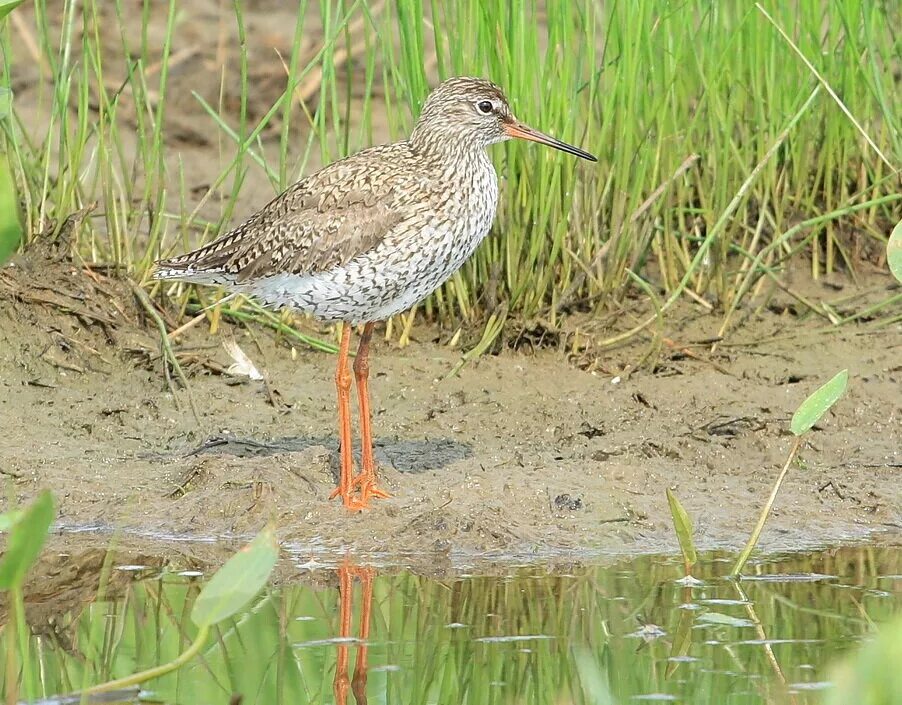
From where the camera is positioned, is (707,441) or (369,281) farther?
(707,441)

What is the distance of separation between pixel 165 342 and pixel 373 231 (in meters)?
1.42

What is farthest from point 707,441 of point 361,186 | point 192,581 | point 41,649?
point 41,649

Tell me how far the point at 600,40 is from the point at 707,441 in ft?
12.5

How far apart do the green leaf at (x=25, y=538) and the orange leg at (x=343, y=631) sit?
101 centimetres

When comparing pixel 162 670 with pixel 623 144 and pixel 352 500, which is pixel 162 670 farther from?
pixel 623 144

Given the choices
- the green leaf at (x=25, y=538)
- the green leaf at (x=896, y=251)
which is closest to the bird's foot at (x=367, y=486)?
the green leaf at (x=896, y=251)

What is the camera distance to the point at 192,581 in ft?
17.7

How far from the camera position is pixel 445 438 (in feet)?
23.2

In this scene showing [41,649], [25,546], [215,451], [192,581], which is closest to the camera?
[25,546]

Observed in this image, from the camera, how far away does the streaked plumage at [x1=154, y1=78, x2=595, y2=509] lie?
247 inches

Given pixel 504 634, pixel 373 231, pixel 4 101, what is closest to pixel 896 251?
pixel 504 634

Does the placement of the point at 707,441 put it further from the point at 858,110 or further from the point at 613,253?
the point at 858,110

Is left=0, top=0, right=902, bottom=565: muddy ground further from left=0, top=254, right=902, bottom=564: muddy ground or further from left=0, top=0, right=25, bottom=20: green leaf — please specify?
left=0, top=0, right=25, bottom=20: green leaf

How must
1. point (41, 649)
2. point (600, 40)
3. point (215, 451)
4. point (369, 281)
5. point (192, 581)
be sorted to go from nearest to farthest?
point (41, 649), point (192, 581), point (369, 281), point (215, 451), point (600, 40)
